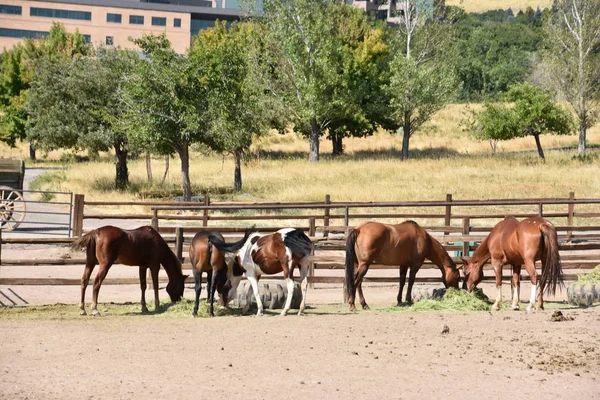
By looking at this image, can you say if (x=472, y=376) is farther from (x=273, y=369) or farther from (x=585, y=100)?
(x=585, y=100)

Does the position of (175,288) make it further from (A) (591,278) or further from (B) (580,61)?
(B) (580,61)

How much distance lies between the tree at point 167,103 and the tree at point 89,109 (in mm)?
2229

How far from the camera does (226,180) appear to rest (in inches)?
1750

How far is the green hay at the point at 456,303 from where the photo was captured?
13.9 metres

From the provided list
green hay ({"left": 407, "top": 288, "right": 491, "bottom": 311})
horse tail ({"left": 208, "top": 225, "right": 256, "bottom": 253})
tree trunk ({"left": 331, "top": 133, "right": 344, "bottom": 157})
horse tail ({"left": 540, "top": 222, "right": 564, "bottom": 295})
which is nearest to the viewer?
horse tail ({"left": 208, "top": 225, "right": 256, "bottom": 253})

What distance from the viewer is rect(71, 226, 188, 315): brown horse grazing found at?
13469 millimetres

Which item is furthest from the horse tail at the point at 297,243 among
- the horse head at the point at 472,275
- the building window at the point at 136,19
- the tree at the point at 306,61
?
the building window at the point at 136,19

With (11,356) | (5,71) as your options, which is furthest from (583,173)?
(5,71)

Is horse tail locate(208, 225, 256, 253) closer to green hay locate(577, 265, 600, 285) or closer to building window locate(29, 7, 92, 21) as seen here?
green hay locate(577, 265, 600, 285)

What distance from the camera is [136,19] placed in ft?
340

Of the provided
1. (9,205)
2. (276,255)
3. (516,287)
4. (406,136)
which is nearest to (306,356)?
(276,255)

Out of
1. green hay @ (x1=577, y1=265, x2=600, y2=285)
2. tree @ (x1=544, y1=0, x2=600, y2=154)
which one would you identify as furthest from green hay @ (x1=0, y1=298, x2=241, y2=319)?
tree @ (x1=544, y1=0, x2=600, y2=154)

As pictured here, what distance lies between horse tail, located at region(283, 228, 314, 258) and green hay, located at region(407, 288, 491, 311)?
198 cm

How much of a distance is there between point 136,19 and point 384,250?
94506 mm
